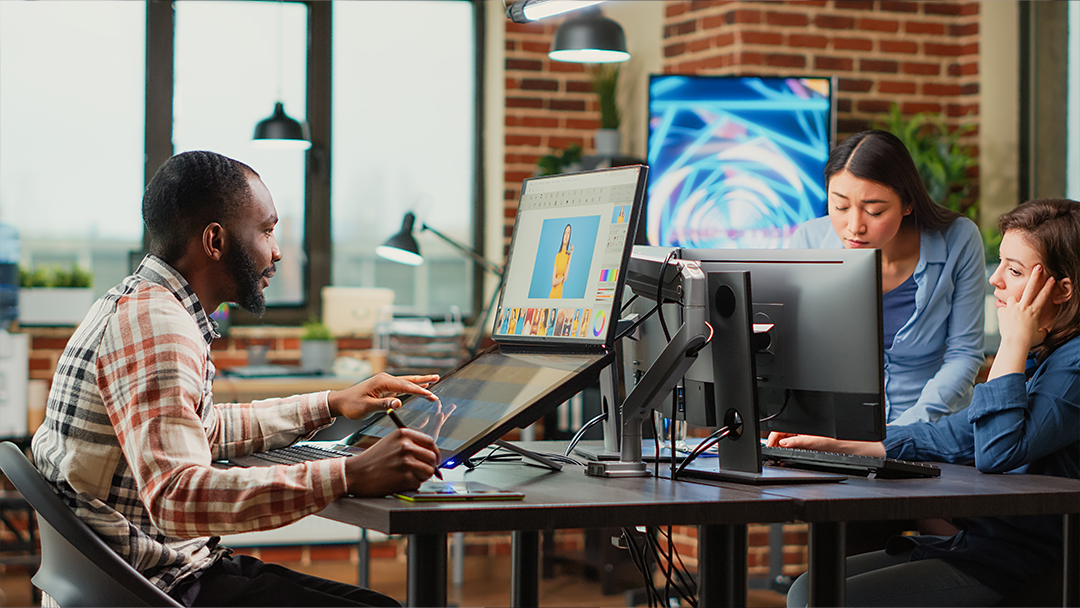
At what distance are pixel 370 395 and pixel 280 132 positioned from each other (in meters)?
2.51

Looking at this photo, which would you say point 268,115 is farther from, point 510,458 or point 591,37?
point 510,458

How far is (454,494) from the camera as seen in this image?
1309 millimetres

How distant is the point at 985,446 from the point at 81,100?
384 centimetres

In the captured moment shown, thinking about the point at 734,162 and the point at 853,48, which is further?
the point at 853,48

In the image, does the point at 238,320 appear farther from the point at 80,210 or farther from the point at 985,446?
the point at 985,446

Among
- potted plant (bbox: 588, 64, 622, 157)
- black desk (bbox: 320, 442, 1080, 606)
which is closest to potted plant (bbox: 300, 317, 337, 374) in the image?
potted plant (bbox: 588, 64, 622, 157)

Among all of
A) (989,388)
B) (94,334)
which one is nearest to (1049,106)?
(989,388)

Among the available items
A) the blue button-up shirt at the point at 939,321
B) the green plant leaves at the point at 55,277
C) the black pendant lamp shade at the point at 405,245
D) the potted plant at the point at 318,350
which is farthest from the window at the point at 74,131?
the blue button-up shirt at the point at 939,321

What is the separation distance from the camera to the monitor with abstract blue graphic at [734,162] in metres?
3.91

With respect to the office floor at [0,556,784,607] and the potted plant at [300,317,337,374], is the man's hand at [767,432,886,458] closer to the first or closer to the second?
the office floor at [0,556,784,607]

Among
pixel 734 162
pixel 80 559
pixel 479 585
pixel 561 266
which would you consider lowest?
pixel 479 585

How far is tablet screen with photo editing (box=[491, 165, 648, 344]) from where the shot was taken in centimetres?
152

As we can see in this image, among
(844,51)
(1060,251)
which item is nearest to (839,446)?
(1060,251)

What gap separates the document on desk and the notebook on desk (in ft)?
0.13
